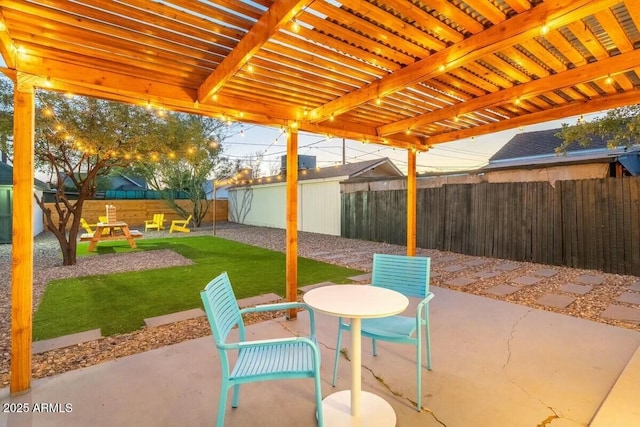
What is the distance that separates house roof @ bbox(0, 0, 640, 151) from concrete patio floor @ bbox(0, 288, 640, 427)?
227 centimetres

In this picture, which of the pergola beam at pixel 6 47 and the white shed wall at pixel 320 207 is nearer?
the pergola beam at pixel 6 47

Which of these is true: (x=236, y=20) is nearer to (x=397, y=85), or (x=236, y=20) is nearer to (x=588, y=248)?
(x=397, y=85)

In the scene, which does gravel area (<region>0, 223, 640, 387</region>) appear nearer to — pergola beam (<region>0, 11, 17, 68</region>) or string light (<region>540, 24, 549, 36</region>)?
pergola beam (<region>0, 11, 17, 68</region>)

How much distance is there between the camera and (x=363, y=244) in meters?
10.0

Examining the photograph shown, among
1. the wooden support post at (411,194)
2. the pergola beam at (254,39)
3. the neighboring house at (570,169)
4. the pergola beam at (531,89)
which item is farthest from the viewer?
the neighboring house at (570,169)

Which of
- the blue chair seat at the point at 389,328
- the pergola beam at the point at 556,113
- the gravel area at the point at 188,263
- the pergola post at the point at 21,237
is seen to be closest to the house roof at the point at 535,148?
the gravel area at the point at 188,263

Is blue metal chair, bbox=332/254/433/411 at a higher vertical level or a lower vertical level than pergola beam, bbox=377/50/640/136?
lower

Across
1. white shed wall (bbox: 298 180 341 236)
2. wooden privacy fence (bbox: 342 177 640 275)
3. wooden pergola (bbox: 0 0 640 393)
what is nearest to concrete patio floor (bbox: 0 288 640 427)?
wooden pergola (bbox: 0 0 640 393)

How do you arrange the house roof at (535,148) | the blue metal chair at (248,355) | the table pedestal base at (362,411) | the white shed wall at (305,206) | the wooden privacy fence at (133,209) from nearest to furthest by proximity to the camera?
the blue metal chair at (248,355)
the table pedestal base at (362,411)
the house roof at (535,148)
the white shed wall at (305,206)
the wooden privacy fence at (133,209)

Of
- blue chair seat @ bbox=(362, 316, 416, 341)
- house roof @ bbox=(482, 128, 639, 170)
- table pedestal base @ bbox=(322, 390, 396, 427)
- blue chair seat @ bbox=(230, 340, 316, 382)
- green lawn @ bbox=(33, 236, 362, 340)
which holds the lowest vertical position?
table pedestal base @ bbox=(322, 390, 396, 427)

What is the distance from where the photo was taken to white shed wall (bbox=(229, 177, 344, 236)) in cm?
1284

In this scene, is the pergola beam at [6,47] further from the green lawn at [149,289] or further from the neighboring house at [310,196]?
the neighboring house at [310,196]

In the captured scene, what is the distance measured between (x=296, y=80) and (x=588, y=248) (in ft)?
21.7

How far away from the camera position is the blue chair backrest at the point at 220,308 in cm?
169
